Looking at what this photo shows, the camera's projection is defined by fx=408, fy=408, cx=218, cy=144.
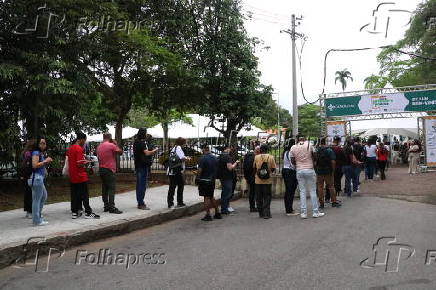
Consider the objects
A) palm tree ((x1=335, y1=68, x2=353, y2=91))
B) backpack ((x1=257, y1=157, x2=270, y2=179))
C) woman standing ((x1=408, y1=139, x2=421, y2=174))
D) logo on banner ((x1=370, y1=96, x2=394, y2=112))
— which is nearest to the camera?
backpack ((x1=257, y1=157, x2=270, y2=179))

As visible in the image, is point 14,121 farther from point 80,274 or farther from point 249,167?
point 80,274

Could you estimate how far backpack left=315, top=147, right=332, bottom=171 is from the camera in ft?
33.1

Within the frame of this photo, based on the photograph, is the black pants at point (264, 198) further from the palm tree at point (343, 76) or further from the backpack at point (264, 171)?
the palm tree at point (343, 76)

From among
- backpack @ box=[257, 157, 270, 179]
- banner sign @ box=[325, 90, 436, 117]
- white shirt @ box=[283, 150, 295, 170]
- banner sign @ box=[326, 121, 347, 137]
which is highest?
banner sign @ box=[325, 90, 436, 117]

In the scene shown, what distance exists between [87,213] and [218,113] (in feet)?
39.5

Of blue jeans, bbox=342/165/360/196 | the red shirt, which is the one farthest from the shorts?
blue jeans, bbox=342/165/360/196

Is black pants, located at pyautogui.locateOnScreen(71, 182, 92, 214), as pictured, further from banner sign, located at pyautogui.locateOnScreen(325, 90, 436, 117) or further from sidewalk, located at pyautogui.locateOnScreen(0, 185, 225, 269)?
banner sign, located at pyautogui.locateOnScreen(325, 90, 436, 117)

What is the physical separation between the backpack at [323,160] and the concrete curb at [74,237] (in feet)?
12.5

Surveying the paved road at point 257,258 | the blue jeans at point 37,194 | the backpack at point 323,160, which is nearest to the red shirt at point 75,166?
the blue jeans at point 37,194

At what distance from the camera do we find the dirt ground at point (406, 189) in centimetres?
1202

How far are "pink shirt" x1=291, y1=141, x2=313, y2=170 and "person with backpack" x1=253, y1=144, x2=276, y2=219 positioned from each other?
550 mm

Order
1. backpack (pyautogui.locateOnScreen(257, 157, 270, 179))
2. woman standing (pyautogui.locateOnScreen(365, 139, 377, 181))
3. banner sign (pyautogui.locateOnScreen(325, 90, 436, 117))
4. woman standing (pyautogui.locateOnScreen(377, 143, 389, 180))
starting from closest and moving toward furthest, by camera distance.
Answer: backpack (pyautogui.locateOnScreen(257, 157, 270, 179)), woman standing (pyautogui.locateOnScreen(365, 139, 377, 181)), woman standing (pyautogui.locateOnScreen(377, 143, 389, 180)), banner sign (pyautogui.locateOnScreen(325, 90, 436, 117))

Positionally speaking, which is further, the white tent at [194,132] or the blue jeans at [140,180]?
the white tent at [194,132]

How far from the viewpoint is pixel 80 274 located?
5.25 metres
